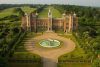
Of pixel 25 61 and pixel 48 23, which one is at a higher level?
pixel 48 23

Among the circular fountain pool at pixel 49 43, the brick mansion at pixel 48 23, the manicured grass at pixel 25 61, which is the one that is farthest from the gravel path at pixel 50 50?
the brick mansion at pixel 48 23

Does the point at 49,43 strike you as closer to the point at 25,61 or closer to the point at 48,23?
the point at 25,61

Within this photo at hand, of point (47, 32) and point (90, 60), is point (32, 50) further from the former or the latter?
point (47, 32)

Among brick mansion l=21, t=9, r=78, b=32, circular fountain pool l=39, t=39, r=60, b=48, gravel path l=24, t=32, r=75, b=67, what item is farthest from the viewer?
brick mansion l=21, t=9, r=78, b=32

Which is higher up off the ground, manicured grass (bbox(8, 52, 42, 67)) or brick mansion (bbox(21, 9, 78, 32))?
brick mansion (bbox(21, 9, 78, 32))

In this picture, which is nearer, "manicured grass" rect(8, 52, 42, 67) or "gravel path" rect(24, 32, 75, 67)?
"manicured grass" rect(8, 52, 42, 67)

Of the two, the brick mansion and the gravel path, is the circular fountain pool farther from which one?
the brick mansion

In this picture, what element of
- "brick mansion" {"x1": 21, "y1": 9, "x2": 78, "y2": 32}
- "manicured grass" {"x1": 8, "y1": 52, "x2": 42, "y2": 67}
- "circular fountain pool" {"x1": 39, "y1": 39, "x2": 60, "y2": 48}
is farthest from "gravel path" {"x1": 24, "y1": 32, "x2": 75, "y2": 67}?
"brick mansion" {"x1": 21, "y1": 9, "x2": 78, "y2": 32}

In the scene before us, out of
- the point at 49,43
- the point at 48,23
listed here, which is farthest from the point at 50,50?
the point at 48,23
